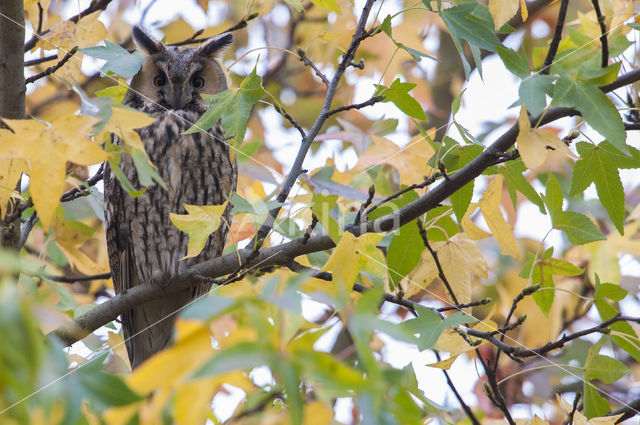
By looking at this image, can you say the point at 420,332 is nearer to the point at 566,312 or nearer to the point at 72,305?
the point at 72,305

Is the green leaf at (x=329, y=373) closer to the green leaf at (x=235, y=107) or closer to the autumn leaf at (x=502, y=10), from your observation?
the green leaf at (x=235, y=107)

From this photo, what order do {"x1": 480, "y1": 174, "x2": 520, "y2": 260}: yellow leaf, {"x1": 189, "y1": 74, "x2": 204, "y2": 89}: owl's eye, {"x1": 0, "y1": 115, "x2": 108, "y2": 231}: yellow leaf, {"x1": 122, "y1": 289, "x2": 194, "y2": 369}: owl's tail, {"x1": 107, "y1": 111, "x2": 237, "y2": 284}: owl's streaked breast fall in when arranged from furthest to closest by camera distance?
{"x1": 189, "y1": 74, "x2": 204, "y2": 89}: owl's eye
{"x1": 122, "y1": 289, "x2": 194, "y2": 369}: owl's tail
{"x1": 107, "y1": 111, "x2": 237, "y2": 284}: owl's streaked breast
{"x1": 480, "y1": 174, "x2": 520, "y2": 260}: yellow leaf
{"x1": 0, "y1": 115, "x2": 108, "y2": 231}: yellow leaf

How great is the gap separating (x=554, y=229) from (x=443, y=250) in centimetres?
28

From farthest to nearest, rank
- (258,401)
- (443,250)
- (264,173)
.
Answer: (264,173), (443,250), (258,401)

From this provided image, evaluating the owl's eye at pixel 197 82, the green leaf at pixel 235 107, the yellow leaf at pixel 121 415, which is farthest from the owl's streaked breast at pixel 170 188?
the yellow leaf at pixel 121 415

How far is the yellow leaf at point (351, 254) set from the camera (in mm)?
1284

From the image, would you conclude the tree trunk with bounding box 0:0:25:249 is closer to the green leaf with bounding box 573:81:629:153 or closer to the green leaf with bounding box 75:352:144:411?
the green leaf with bounding box 75:352:144:411

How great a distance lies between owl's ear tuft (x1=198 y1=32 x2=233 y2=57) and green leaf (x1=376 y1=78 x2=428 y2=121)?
4.26ft

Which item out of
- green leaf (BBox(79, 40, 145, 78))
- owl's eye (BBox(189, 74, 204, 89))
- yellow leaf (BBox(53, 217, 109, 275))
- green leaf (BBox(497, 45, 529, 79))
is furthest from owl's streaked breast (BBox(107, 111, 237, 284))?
green leaf (BBox(497, 45, 529, 79))

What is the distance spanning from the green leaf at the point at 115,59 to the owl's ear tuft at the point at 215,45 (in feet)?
3.83

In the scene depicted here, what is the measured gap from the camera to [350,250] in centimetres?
130

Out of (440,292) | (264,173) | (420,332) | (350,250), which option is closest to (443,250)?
(420,332)

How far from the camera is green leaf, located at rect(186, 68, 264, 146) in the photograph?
1.51 m

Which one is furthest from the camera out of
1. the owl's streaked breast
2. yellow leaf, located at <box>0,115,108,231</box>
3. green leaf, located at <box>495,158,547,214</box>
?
the owl's streaked breast
